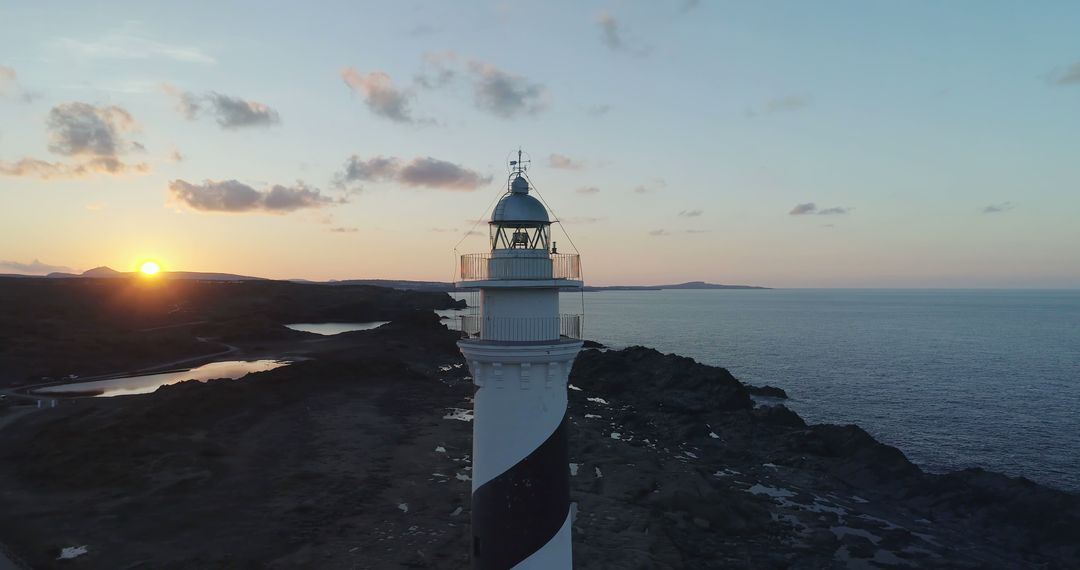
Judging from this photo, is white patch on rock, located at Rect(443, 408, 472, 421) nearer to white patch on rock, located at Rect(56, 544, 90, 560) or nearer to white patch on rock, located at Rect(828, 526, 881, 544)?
white patch on rock, located at Rect(56, 544, 90, 560)

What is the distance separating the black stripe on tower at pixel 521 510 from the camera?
8.94 metres

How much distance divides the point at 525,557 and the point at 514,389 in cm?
240

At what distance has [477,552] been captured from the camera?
927 centimetres

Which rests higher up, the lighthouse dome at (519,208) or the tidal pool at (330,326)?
the lighthouse dome at (519,208)

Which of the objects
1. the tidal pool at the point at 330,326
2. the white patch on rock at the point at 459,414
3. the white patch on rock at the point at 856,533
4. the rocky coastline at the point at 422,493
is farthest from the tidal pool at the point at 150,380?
the tidal pool at the point at 330,326

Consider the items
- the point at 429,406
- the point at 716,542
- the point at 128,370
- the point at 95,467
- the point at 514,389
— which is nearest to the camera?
the point at 514,389

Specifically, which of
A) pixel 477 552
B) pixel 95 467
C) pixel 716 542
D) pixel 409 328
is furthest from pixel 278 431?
pixel 409 328

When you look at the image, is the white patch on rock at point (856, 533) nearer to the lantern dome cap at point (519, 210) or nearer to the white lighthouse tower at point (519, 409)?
the white lighthouse tower at point (519, 409)

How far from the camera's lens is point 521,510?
894 centimetres

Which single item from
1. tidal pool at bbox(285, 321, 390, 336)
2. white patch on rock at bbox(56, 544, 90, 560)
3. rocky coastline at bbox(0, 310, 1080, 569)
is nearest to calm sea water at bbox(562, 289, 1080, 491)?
rocky coastline at bbox(0, 310, 1080, 569)

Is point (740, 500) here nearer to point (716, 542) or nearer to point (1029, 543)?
point (716, 542)

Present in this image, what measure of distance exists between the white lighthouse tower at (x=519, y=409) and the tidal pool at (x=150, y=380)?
33.6 metres

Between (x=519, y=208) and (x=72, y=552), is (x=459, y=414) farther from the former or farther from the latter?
(x=519, y=208)

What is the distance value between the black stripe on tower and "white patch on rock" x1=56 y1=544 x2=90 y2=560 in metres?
13.6
